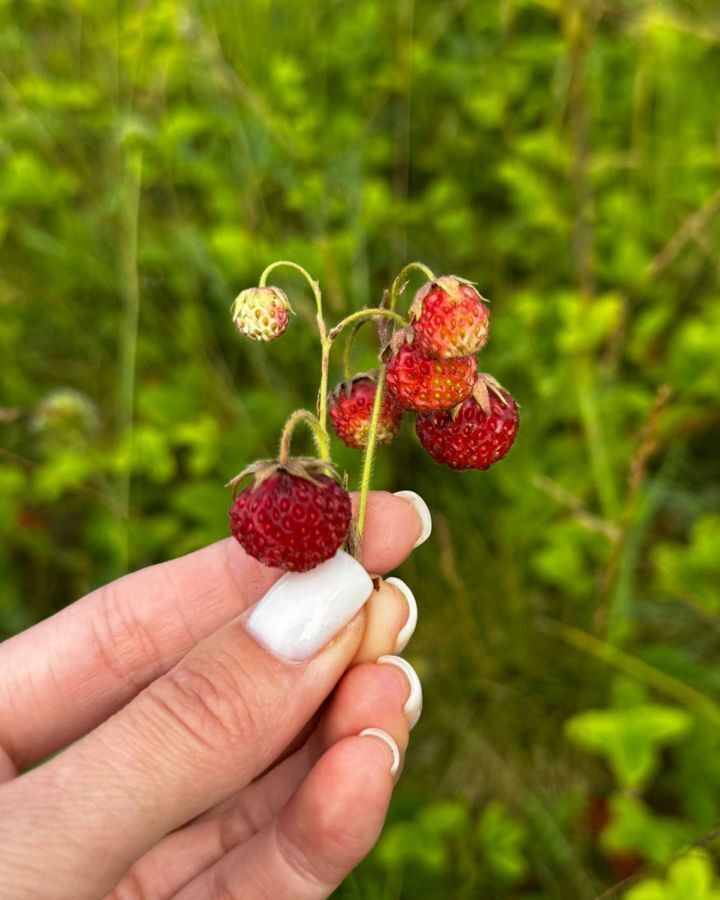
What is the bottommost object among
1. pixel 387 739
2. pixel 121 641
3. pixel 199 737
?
pixel 121 641

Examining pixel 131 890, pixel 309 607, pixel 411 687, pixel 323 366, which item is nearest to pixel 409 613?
pixel 411 687

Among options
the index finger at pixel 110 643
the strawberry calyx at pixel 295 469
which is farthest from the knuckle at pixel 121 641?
the strawberry calyx at pixel 295 469

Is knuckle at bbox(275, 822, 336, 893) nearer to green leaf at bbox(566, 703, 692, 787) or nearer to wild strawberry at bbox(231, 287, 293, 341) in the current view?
green leaf at bbox(566, 703, 692, 787)

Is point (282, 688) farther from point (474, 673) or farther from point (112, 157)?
point (112, 157)

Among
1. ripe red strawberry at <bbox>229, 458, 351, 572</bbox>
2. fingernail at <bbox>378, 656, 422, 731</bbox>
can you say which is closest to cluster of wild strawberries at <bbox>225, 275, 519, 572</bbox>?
ripe red strawberry at <bbox>229, 458, 351, 572</bbox>

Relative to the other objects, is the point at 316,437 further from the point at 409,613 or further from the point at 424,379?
the point at 409,613

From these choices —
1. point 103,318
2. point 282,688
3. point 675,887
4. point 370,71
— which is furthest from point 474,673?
point 370,71

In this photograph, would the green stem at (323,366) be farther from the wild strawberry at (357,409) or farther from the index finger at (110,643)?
the index finger at (110,643)

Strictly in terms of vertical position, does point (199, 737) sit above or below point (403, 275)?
below

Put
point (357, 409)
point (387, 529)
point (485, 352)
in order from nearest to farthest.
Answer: point (357, 409), point (387, 529), point (485, 352)
